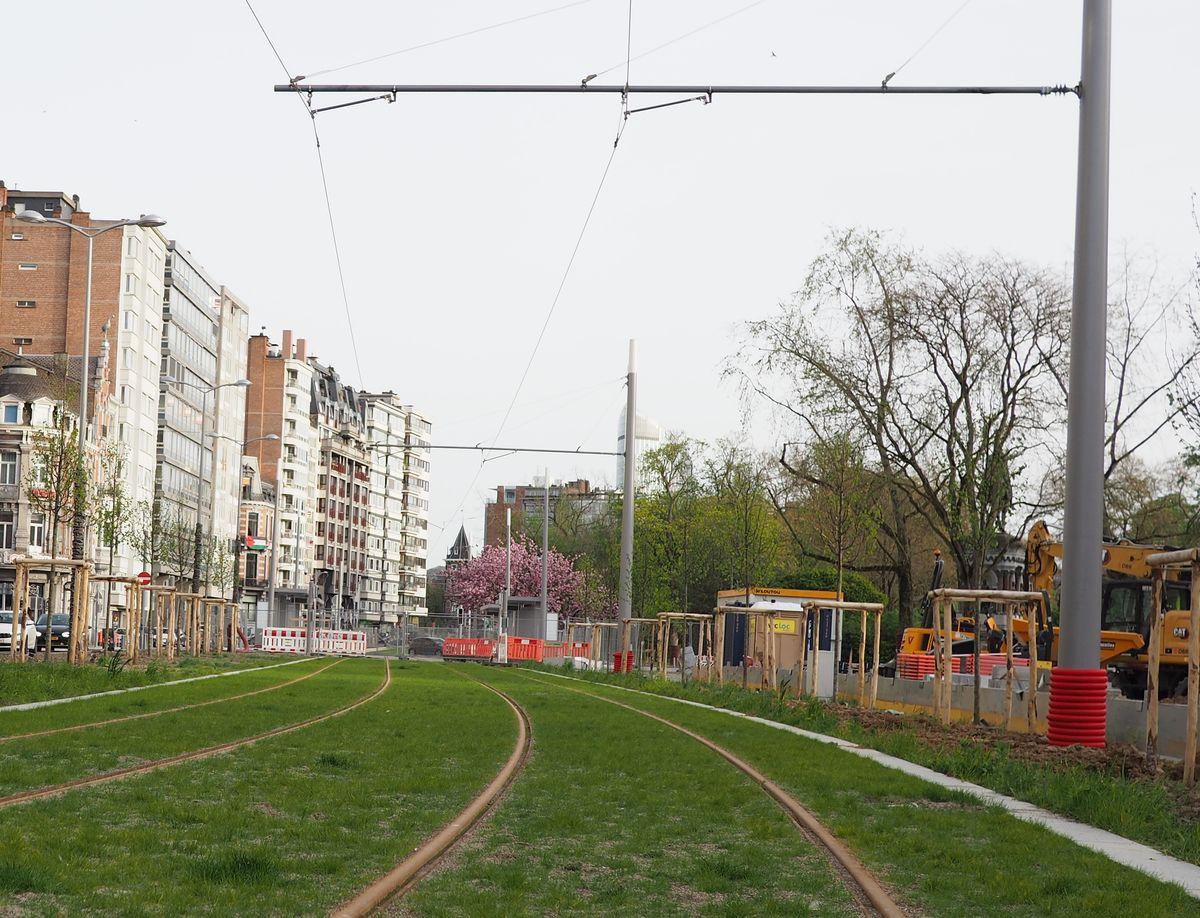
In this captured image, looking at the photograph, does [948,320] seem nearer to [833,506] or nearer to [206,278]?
[833,506]

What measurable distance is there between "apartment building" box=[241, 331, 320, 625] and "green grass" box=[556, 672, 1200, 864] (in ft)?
398

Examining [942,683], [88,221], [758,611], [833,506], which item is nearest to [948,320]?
[833,506]

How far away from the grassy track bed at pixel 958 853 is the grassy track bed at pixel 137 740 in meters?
5.70

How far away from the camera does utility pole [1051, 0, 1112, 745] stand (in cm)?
1714

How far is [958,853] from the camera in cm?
998

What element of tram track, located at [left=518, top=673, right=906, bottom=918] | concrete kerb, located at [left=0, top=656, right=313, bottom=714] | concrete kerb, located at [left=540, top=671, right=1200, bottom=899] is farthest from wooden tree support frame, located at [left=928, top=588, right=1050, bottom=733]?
concrete kerb, located at [left=0, top=656, right=313, bottom=714]

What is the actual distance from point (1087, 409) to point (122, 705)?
13.4m

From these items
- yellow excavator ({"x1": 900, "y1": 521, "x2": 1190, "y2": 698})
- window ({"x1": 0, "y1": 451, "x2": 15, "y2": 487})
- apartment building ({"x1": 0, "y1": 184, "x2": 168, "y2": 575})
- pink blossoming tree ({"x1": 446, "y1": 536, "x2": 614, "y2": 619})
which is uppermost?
apartment building ({"x1": 0, "y1": 184, "x2": 168, "y2": 575})

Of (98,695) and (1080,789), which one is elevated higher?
(1080,789)

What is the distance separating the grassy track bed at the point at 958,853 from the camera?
27.6 ft

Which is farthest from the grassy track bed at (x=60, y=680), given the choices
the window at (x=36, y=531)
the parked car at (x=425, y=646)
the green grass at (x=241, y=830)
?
the parked car at (x=425, y=646)

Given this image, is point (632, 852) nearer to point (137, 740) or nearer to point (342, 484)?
point (137, 740)

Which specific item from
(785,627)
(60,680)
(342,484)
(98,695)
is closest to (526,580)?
(342,484)

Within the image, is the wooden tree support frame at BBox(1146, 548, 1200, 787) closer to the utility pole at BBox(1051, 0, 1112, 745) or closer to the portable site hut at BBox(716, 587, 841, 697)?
the utility pole at BBox(1051, 0, 1112, 745)
